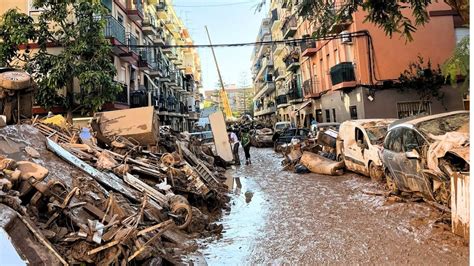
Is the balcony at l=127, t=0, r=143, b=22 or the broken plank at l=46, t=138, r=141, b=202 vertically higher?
the balcony at l=127, t=0, r=143, b=22

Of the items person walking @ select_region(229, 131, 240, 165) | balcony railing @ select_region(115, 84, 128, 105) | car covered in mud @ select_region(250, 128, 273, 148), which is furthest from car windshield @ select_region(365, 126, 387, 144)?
car covered in mud @ select_region(250, 128, 273, 148)

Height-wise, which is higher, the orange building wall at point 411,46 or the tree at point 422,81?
the orange building wall at point 411,46

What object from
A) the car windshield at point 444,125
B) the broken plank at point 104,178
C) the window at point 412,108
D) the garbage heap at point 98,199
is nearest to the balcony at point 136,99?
the garbage heap at point 98,199

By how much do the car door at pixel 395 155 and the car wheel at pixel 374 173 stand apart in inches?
78.5

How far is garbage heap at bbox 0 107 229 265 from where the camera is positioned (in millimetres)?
4078

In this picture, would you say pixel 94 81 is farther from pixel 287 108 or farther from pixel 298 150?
pixel 287 108

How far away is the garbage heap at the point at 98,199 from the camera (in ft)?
13.4

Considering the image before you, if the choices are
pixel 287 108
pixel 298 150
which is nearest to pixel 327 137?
pixel 298 150

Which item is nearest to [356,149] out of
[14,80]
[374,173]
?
[374,173]

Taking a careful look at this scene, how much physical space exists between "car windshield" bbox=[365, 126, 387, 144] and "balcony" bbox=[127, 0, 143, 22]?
2175cm

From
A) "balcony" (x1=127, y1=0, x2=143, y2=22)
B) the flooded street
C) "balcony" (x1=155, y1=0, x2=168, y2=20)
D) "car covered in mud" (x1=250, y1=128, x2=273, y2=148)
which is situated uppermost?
"balcony" (x1=155, y1=0, x2=168, y2=20)

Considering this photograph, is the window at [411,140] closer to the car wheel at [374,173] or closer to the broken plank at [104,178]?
the car wheel at [374,173]

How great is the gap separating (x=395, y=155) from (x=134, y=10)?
24738 mm

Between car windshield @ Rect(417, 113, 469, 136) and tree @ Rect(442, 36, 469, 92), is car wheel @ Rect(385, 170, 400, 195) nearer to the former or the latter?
car windshield @ Rect(417, 113, 469, 136)
